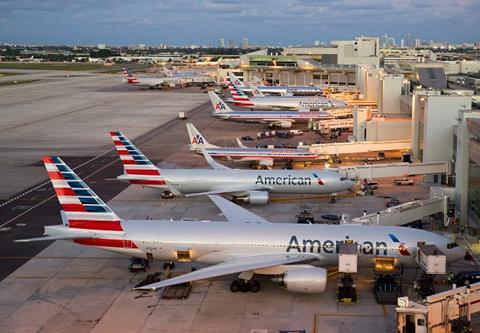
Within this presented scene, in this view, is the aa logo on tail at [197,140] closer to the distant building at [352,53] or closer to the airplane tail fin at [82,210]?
the airplane tail fin at [82,210]

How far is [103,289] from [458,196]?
84.5 ft

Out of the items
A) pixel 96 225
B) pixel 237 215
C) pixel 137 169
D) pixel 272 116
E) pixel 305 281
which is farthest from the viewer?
pixel 272 116

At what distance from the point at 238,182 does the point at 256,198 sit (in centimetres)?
221

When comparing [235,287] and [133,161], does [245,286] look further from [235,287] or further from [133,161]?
[133,161]

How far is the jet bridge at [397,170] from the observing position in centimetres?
5162

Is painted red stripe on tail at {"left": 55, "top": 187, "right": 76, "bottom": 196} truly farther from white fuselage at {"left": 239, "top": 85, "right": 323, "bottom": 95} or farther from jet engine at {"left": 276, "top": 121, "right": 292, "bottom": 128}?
white fuselage at {"left": 239, "top": 85, "right": 323, "bottom": 95}

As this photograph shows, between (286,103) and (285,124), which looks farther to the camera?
(286,103)

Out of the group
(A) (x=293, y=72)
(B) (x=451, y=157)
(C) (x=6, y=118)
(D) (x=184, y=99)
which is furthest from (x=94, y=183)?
(A) (x=293, y=72)

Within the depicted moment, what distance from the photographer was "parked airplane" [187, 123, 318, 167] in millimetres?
64500

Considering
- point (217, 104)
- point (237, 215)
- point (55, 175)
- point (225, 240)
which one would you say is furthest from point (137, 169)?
point (217, 104)

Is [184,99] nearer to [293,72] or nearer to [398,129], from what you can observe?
[293,72]

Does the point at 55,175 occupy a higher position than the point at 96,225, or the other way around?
the point at 55,175

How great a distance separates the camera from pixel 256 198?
4959cm

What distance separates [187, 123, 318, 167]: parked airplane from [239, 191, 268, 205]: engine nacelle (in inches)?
579
